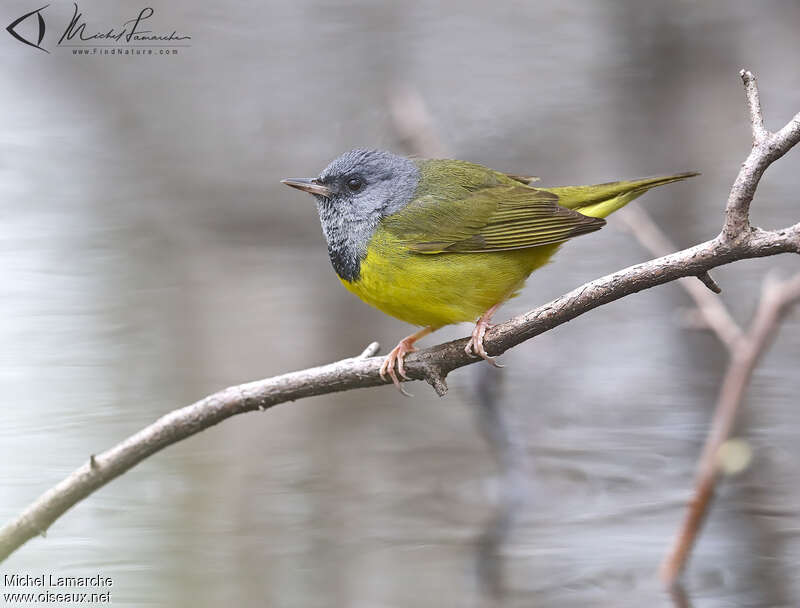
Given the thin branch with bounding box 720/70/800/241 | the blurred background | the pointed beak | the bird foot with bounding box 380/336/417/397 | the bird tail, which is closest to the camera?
the thin branch with bounding box 720/70/800/241

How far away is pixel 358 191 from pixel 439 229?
437 millimetres

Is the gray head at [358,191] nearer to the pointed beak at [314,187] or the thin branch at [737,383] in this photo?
the pointed beak at [314,187]

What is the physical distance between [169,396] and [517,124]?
4407 mm

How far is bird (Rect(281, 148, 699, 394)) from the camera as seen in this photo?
13.9ft

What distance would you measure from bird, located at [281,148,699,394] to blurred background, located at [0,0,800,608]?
1670 mm

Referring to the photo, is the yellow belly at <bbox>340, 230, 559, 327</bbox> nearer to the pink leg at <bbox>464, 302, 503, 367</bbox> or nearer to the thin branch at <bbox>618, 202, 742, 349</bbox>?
the pink leg at <bbox>464, 302, 503, 367</bbox>

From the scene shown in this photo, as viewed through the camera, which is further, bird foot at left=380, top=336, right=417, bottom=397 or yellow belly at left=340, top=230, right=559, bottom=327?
yellow belly at left=340, top=230, right=559, bottom=327

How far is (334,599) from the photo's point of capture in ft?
17.2

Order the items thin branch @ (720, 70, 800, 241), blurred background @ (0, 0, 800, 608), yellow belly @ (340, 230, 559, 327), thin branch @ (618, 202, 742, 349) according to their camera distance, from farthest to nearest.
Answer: blurred background @ (0, 0, 800, 608) → thin branch @ (618, 202, 742, 349) → yellow belly @ (340, 230, 559, 327) → thin branch @ (720, 70, 800, 241)

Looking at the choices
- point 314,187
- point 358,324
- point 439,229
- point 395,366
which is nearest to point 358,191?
point 314,187

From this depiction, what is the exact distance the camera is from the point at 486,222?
4500 mm

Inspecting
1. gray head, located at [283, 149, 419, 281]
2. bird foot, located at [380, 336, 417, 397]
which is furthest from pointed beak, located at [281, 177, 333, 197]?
bird foot, located at [380, 336, 417, 397]

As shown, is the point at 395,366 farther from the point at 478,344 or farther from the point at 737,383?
the point at 737,383

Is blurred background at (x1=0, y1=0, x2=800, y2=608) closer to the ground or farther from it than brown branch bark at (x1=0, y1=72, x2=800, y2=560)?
farther from it
